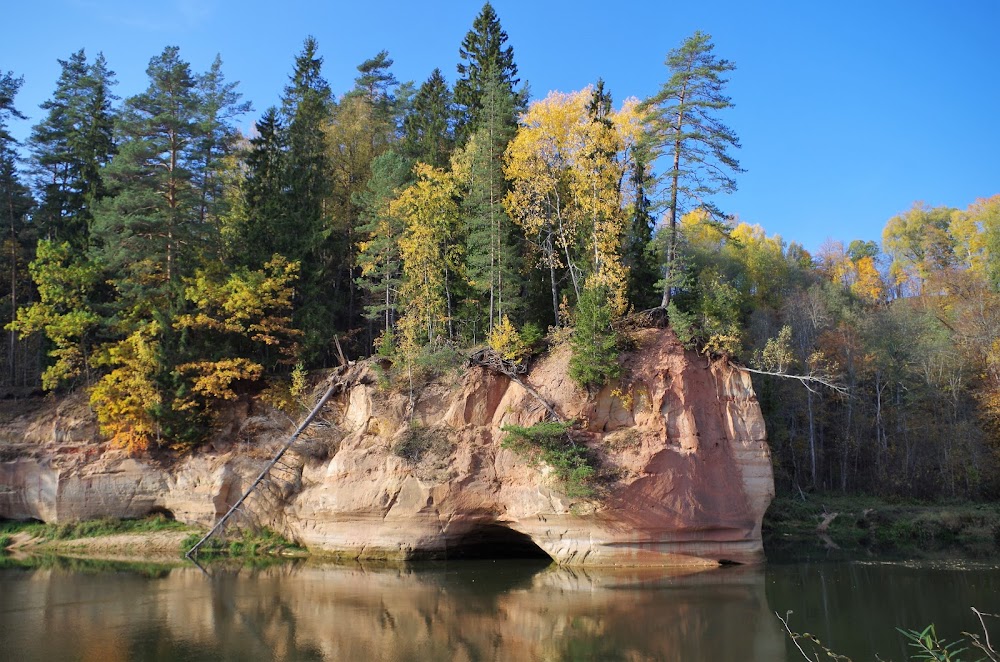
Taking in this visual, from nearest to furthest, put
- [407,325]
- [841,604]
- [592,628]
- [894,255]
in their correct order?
[592,628]
[841,604]
[407,325]
[894,255]

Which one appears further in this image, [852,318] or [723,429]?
[852,318]

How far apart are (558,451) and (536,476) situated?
4.44ft

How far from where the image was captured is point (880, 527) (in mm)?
34312

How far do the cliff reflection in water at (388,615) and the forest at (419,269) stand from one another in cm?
786

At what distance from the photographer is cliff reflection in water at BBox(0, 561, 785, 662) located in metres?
15.5

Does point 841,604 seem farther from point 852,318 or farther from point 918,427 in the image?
point 852,318

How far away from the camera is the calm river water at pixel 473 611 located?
1559 cm

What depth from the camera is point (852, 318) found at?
4425cm

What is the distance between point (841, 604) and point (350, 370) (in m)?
20.8

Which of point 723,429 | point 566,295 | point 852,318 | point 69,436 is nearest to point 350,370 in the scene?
point 566,295

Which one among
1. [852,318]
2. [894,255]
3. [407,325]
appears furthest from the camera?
[894,255]

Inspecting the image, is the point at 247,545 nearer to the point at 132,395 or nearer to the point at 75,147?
the point at 132,395

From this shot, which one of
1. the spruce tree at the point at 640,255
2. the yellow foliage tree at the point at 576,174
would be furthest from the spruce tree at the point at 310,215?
the spruce tree at the point at 640,255

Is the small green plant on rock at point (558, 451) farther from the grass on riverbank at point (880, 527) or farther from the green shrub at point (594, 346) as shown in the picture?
the grass on riverbank at point (880, 527)
